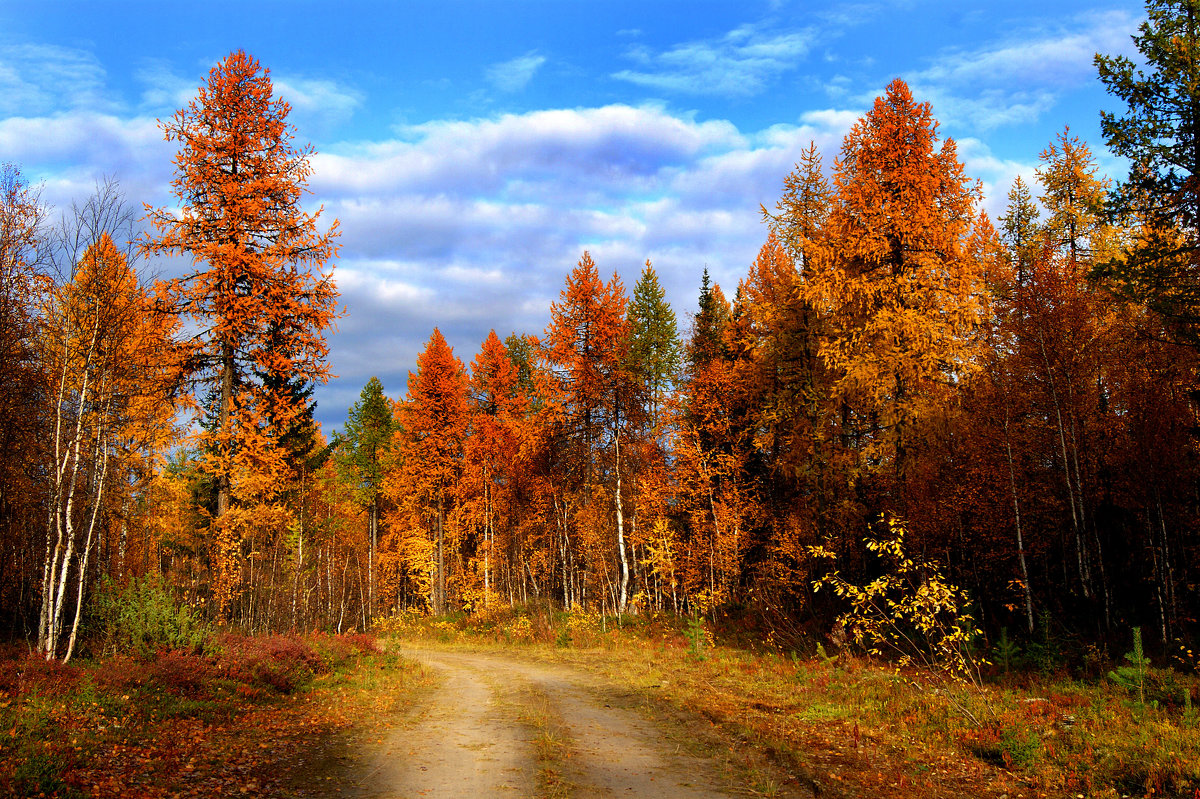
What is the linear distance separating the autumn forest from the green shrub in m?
0.44

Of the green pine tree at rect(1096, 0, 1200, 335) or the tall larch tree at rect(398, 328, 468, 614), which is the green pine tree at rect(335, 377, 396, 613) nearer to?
the tall larch tree at rect(398, 328, 468, 614)

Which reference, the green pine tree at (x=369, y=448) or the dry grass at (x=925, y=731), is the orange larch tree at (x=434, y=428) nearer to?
the green pine tree at (x=369, y=448)

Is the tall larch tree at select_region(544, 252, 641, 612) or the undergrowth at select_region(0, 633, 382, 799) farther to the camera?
the tall larch tree at select_region(544, 252, 641, 612)

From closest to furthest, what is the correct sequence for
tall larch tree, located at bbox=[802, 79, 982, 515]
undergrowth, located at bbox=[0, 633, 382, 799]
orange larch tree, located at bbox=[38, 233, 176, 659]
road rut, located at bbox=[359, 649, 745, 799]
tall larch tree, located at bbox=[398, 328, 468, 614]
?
undergrowth, located at bbox=[0, 633, 382, 799]
road rut, located at bbox=[359, 649, 745, 799]
orange larch tree, located at bbox=[38, 233, 176, 659]
tall larch tree, located at bbox=[802, 79, 982, 515]
tall larch tree, located at bbox=[398, 328, 468, 614]

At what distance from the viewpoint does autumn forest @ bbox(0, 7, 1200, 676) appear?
1364cm

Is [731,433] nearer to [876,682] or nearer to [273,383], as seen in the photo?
[876,682]

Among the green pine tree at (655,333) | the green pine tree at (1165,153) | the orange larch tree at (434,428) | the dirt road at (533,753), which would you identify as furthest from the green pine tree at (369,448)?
the green pine tree at (1165,153)

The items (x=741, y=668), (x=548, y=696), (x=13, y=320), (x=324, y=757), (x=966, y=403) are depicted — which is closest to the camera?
(x=324, y=757)

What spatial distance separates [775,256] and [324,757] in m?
19.2

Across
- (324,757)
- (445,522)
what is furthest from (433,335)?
(324,757)

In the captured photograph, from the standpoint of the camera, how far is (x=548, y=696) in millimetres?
13820

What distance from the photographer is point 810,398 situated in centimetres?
2006

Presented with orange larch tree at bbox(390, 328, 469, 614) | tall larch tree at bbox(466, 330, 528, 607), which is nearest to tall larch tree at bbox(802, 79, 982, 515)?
tall larch tree at bbox(466, 330, 528, 607)

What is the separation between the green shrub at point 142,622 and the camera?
12086 mm
